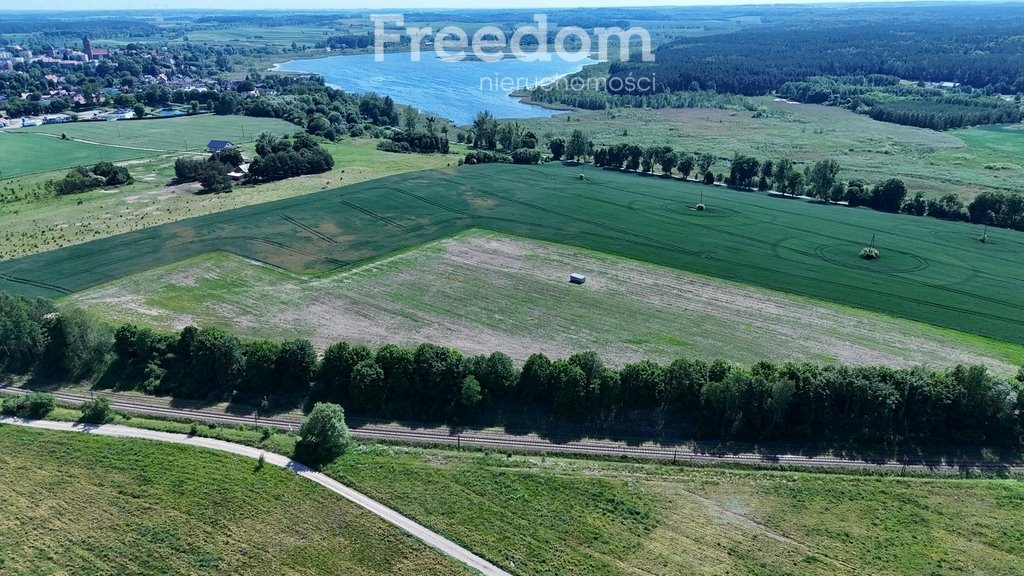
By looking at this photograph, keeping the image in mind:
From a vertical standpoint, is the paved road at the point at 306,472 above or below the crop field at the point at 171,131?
below

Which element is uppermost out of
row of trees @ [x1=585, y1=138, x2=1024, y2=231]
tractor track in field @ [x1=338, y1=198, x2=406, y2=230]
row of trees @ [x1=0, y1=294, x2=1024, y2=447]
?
row of trees @ [x1=585, y1=138, x2=1024, y2=231]

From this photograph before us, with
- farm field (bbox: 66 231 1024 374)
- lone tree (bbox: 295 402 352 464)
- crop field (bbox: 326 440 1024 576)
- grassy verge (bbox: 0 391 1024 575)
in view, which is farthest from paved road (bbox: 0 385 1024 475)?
farm field (bbox: 66 231 1024 374)

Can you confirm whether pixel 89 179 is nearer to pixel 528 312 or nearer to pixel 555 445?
pixel 528 312

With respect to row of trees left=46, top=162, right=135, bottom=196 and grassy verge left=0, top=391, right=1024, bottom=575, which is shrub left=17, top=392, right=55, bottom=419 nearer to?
grassy verge left=0, top=391, right=1024, bottom=575

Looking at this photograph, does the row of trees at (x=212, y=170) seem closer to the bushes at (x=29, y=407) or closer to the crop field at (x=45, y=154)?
the crop field at (x=45, y=154)

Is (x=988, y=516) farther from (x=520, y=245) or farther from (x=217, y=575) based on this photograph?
(x=520, y=245)

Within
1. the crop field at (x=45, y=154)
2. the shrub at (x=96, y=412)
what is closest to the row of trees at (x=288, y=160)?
the crop field at (x=45, y=154)
